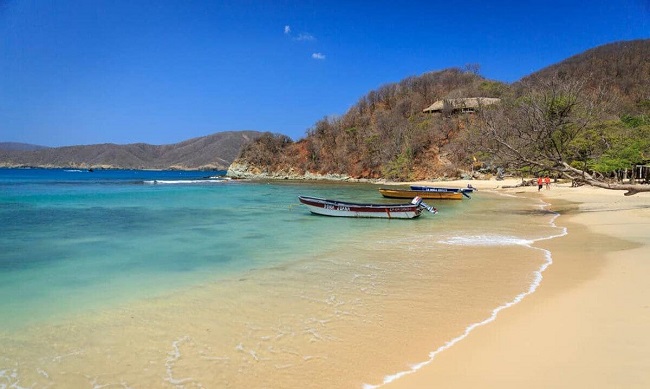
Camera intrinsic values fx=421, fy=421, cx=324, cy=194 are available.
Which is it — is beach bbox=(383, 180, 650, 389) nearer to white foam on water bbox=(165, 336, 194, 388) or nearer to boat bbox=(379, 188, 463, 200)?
white foam on water bbox=(165, 336, 194, 388)

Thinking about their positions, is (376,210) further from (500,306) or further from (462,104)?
(462,104)

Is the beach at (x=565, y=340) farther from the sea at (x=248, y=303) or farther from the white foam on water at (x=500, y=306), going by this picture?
the sea at (x=248, y=303)

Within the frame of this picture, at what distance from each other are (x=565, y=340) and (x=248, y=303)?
4518 millimetres

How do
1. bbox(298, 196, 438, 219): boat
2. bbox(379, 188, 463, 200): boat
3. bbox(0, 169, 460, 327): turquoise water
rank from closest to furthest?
bbox(0, 169, 460, 327): turquoise water, bbox(298, 196, 438, 219): boat, bbox(379, 188, 463, 200): boat

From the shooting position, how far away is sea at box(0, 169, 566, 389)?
4.50m

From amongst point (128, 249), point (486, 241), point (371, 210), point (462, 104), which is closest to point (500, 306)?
point (486, 241)

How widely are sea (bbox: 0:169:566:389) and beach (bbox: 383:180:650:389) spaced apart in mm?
280

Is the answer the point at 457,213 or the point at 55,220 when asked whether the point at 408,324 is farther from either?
the point at 55,220

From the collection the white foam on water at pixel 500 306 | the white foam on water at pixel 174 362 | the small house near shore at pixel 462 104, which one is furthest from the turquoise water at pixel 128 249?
the small house near shore at pixel 462 104

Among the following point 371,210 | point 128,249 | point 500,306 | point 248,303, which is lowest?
point 128,249

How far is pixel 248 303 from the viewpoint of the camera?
272 inches

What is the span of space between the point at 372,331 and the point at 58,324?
4486 mm

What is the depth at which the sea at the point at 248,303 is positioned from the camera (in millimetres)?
4500

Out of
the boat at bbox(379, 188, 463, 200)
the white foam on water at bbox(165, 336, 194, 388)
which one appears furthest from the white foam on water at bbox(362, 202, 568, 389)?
the boat at bbox(379, 188, 463, 200)
